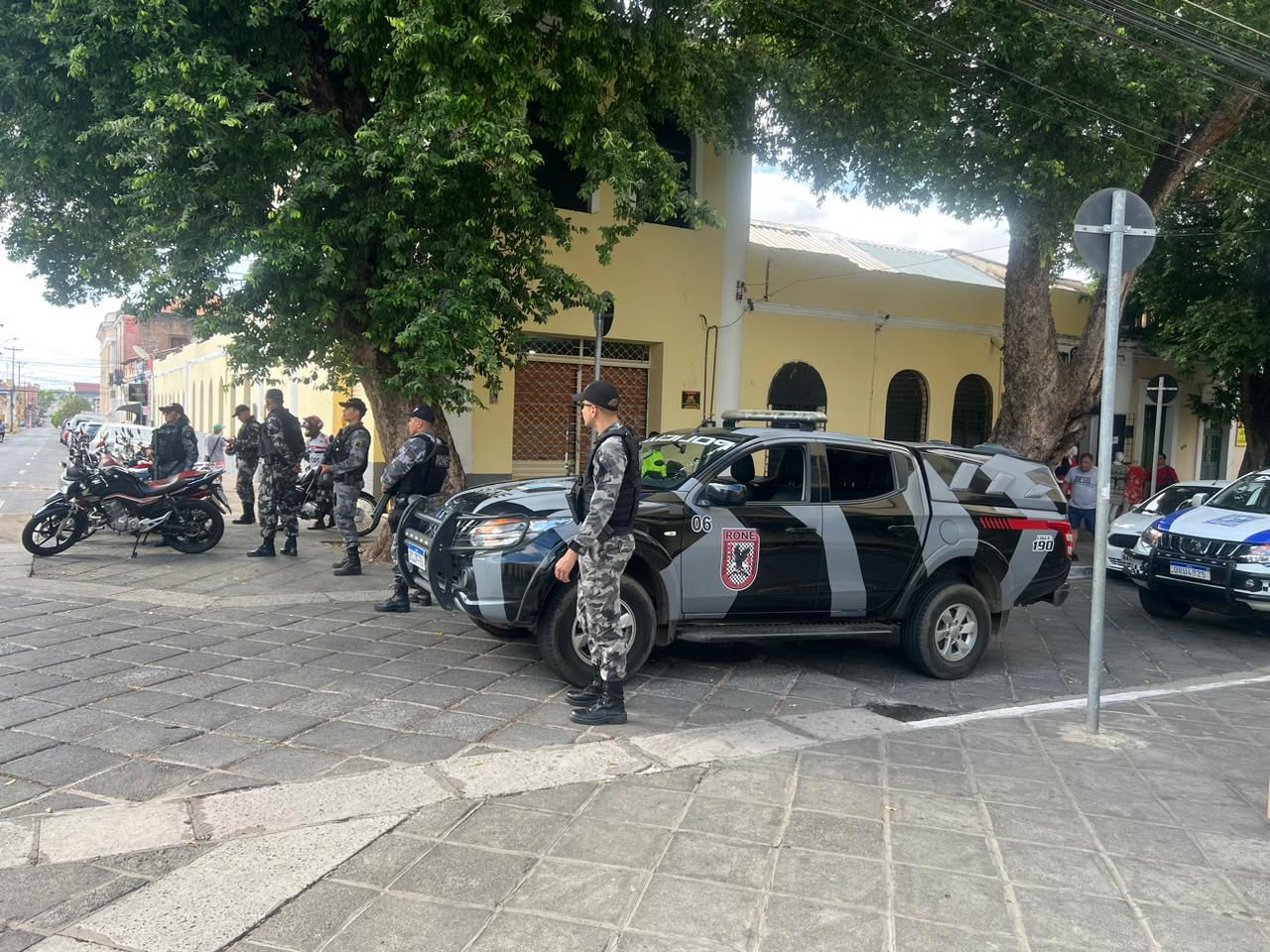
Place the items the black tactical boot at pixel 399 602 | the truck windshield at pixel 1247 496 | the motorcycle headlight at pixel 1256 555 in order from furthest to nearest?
1. the truck windshield at pixel 1247 496
2. the motorcycle headlight at pixel 1256 555
3. the black tactical boot at pixel 399 602

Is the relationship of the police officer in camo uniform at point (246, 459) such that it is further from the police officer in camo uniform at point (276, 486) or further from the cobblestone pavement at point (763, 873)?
the cobblestone pavement at point (763, 873)

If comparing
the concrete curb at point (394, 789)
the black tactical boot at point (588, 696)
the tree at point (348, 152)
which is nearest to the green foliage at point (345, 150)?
the tree at point (348, 152)

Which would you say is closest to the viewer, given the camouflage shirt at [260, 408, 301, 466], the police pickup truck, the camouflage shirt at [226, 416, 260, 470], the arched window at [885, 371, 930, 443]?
the police pickup truck

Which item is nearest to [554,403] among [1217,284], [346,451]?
[346,451]

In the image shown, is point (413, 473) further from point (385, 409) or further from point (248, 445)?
point (248, 445)

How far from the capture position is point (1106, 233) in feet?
18.4

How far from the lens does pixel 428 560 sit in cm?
627

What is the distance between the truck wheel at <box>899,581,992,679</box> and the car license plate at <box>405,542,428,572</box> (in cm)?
336

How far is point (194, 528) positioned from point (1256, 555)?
10645 mm

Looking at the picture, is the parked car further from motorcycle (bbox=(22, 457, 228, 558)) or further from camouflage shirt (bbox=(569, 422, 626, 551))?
motorcycle (bbox=(22, 457, 228, 558))

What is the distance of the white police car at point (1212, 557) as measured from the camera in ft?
27.9

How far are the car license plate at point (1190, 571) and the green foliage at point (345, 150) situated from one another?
566cm

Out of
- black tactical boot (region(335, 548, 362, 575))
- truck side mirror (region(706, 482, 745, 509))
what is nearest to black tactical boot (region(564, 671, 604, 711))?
truck side mirror (region(706, 482, 745, 509))

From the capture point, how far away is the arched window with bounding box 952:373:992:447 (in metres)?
18.6
